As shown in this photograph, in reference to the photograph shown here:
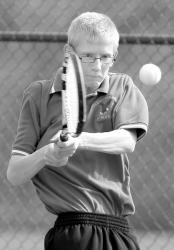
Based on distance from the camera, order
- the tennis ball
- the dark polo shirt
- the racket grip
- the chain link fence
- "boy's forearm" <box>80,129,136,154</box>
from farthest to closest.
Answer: the chain link fence < the tennis ball < the dark polo shirt < "boy's forearm" <box>80,129,136,154</box> < the racket grip

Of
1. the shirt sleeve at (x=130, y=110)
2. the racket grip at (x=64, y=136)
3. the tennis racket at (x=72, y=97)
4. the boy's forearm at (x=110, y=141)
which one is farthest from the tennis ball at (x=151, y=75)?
the racket grip at (x=64, y=136)

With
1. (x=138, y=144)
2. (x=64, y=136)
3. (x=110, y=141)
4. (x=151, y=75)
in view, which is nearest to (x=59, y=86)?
(x=110, y=141)

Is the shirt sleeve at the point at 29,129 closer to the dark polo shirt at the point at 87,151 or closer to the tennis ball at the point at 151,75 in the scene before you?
the dark polo shirt at the point at 87,151

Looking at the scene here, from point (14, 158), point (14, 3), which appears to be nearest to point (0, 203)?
point (14, 3)

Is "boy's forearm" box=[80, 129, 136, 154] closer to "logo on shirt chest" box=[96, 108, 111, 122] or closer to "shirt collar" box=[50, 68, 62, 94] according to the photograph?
"logo on shirt chest" box=[96, 108, 111, 122]

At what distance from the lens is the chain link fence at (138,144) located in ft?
22.6

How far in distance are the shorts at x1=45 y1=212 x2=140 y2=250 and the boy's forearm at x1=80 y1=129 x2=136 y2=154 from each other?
21cm

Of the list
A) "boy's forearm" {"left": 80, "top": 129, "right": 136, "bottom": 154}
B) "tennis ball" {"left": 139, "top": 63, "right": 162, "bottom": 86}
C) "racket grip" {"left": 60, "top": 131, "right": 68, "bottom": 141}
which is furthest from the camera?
"tennis ball" {"left": 139, "top": 63, "right": 162, "bottom": 86}

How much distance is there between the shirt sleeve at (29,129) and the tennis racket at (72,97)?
0.28 meters

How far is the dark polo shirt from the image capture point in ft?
10.0

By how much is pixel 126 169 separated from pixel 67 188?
0.21m

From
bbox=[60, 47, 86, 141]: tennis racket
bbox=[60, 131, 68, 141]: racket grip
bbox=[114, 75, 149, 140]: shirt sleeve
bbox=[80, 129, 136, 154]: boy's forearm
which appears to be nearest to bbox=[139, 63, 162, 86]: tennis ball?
bbox=[114, 75, 149, 140]: shirt sleeve

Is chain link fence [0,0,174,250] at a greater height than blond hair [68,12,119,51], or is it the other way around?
blond hair [68,12,119,51]

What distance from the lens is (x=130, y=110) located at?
3.11 metres
